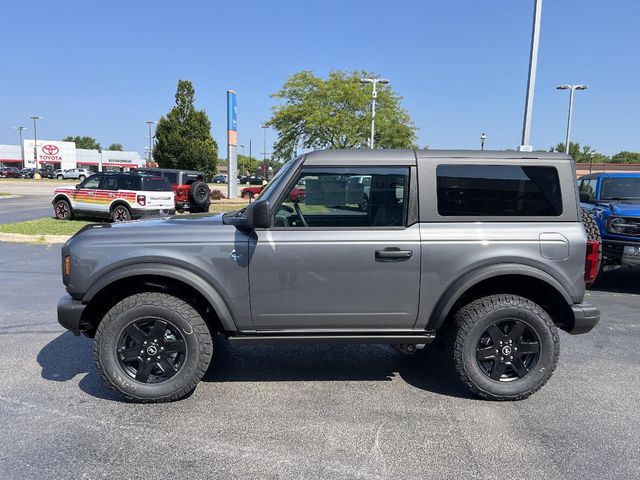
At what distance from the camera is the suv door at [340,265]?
3545mm

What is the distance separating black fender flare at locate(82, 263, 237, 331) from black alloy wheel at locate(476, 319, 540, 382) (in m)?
2.03

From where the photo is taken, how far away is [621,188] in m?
8.65

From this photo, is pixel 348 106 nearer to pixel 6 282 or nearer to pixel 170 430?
pixel 6 282

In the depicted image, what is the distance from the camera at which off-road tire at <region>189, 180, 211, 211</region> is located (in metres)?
17.9

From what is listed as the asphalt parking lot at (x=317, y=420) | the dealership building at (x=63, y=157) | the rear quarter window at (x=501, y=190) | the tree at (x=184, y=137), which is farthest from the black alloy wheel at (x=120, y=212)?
the dealership building at (x=63, y=157)

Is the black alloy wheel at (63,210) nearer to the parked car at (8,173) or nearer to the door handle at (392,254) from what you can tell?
the door handle at (392,254)

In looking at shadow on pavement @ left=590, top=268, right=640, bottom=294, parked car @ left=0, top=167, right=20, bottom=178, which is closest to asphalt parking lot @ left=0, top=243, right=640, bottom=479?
shadow on pavement @ left=590, top=268, right=640, bottom=294

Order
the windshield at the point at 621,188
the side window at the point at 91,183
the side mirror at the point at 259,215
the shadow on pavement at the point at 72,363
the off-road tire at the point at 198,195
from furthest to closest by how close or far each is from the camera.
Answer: the off-road tire at the point at 198,195 → the side window at the point at 91,183 → the windshield at the point at 621,188 → the shadow on pavement at the point at 72,363 → the side mirror at the point at 259,215

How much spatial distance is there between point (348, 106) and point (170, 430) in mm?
29488

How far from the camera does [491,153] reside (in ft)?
12.4

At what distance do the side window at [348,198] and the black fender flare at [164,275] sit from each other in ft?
2.24

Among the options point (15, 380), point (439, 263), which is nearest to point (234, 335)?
point (439, 263)

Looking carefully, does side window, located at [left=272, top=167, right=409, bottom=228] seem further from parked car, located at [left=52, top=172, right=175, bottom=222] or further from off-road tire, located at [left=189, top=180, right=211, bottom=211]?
off-road tire, located at [left=189, top=180, right=211, bottom=211]

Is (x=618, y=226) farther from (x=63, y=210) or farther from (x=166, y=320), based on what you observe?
(x=63, y=210)
